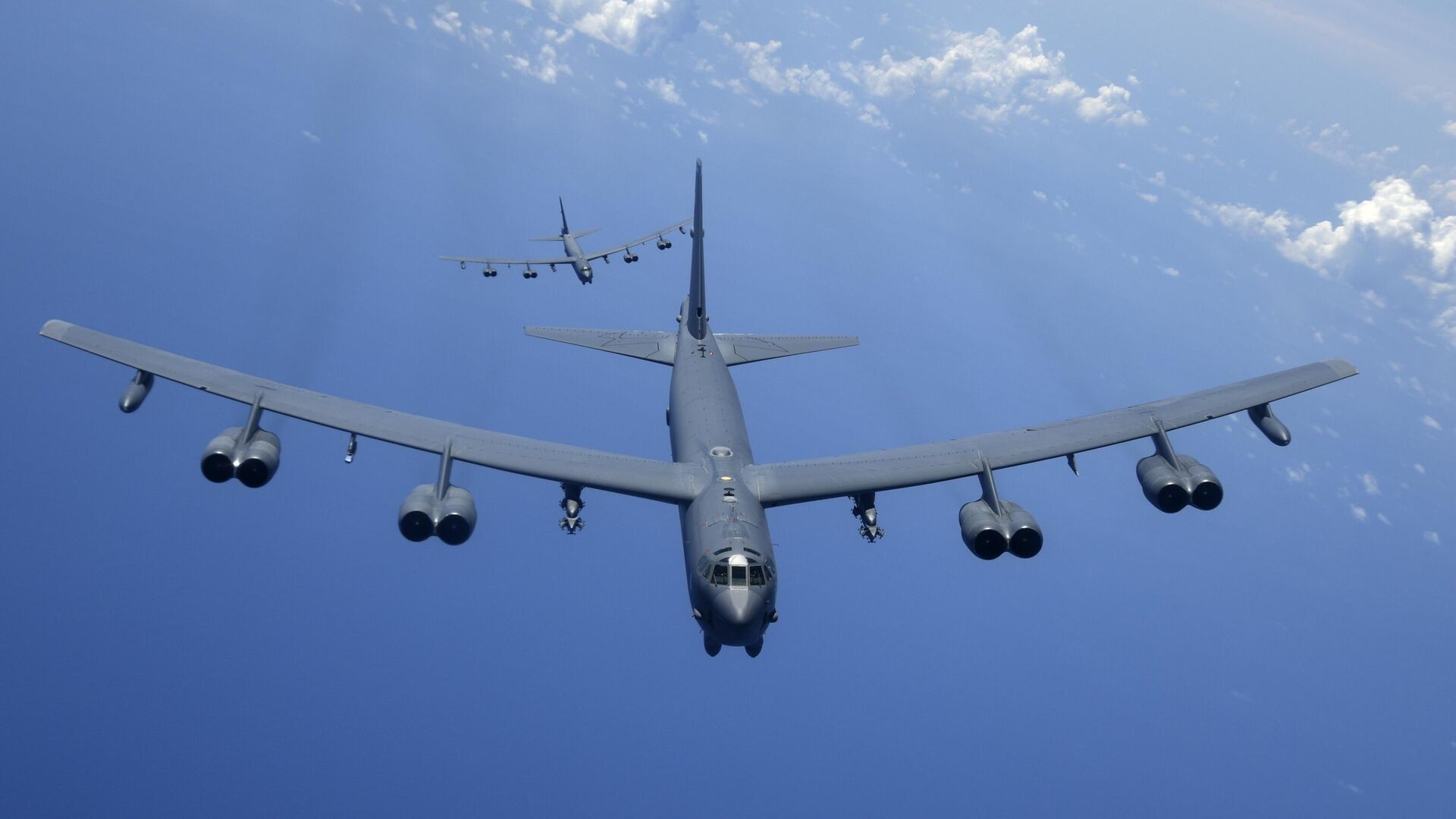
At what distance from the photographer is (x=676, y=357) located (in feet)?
158

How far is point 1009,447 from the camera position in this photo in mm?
38875

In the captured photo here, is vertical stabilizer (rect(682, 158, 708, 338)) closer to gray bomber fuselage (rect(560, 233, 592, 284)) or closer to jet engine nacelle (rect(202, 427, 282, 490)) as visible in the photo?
jet engine nacelle (rect(202, 427, 282, 490))

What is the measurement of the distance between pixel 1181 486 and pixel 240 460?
34.6m

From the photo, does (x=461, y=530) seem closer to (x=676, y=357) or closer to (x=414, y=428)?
(x=414, y=428)

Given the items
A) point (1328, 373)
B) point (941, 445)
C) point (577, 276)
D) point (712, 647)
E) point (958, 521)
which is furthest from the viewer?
point (577, 276)

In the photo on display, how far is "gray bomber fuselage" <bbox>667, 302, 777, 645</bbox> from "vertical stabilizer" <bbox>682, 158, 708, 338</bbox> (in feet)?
19.6

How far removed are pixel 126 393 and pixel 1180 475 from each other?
39.9m

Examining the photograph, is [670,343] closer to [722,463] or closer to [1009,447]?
[722,463]

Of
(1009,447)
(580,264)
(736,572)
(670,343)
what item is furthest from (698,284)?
(580,264)

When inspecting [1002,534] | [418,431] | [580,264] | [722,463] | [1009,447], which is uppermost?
[580,264]

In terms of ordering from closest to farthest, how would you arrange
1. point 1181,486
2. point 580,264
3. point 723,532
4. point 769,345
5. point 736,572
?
point 736,572 < point 723,532 < point 1181,486 < point 769,345 < point 580,264

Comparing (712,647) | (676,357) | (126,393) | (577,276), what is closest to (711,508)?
(712,647)

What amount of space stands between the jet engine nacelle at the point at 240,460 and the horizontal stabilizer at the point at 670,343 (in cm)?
1668

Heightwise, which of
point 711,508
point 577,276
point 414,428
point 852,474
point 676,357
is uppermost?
point 577,276
